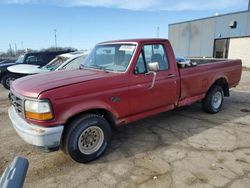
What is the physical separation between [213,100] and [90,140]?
3745mm

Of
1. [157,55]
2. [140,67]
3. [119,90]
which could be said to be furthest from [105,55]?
[119,90]

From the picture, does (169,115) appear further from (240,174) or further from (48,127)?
(48,127)

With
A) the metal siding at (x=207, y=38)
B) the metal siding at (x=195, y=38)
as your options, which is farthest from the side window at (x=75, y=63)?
the metal siding at (x=195, y=38)

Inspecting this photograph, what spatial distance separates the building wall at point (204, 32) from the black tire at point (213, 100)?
15.9 metres

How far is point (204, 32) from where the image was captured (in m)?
23.4

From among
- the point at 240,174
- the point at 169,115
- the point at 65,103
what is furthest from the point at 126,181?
the point at 169,115

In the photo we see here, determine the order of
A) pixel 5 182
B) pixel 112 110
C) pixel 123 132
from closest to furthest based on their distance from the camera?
pixel 5 182 → pixel 112 110 → pixel 123 132

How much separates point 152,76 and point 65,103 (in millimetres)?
1775

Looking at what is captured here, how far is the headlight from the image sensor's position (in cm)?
331

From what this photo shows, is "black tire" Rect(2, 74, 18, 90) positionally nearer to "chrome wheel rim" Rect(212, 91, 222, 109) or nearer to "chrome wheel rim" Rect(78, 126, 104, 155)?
"chrome wheel rim" Rect(78, 126, 104, 155)

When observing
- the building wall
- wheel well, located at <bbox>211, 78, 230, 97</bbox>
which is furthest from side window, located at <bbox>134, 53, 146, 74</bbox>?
the building wall

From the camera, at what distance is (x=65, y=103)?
3.43 metres

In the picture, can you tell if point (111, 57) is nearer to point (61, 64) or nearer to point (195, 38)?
point (61, 64)

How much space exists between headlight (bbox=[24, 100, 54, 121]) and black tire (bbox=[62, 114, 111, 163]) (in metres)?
0.43
